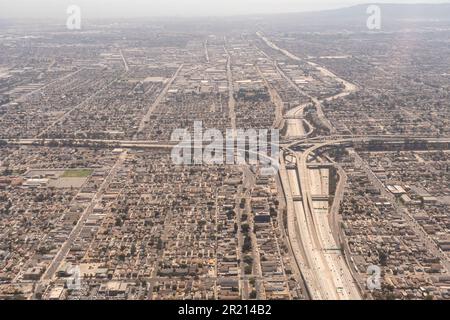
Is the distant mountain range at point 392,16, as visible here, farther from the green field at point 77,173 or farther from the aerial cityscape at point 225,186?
the green field at point 77,173

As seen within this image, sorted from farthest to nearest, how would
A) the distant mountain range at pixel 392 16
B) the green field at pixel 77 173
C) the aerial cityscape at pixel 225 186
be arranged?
the distant mountain range at pixel 392 16, the green field at pixel 77 173, the aerial cityscape at pixel 225 186

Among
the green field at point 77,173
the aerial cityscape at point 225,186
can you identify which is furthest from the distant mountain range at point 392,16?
the green field at point 77,173

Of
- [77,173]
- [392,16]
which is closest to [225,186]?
[77,173]

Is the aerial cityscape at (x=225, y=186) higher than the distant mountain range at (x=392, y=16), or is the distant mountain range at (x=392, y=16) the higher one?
the distant mountain range at (x=392, y=16)

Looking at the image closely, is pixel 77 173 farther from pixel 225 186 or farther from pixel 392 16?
pixel 392 16

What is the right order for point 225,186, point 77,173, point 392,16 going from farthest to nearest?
point 392,16, point 77,173, point 225,186
